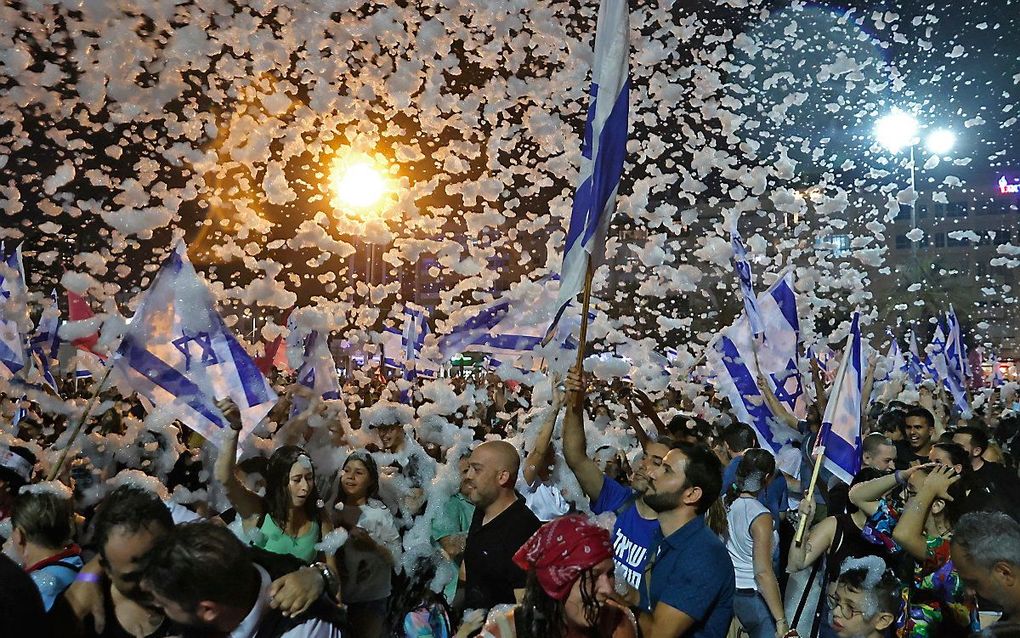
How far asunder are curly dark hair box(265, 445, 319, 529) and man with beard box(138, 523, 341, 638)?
1.66 m

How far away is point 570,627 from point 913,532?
275 centimetres

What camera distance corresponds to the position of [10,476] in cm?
496

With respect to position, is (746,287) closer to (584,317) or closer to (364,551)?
(584,317)

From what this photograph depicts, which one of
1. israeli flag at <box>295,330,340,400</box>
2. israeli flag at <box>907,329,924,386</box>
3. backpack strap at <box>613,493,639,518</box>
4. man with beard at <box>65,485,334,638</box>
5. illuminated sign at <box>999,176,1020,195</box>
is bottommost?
israeli flag at <box>907,329,924,386</box>

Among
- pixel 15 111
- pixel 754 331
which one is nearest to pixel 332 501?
pixel 754 331

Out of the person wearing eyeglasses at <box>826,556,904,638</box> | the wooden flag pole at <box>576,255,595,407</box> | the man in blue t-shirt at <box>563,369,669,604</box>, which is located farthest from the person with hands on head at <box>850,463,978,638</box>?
the wooden flag pole at <box>576,255,595,407</box>

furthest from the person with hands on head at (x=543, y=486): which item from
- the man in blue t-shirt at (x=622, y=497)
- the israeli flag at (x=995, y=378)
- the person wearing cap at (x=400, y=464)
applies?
the israeli flag at (x=995, y=378)

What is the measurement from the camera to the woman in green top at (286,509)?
433 cm

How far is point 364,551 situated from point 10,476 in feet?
6.04

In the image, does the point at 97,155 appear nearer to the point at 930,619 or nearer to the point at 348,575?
the point at 348,575

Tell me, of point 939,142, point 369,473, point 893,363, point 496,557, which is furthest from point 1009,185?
point 496,557

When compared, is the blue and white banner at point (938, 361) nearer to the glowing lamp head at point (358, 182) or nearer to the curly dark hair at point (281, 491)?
the glowing lamp head at point (358, 182)

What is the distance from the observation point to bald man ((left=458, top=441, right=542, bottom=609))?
4.06m

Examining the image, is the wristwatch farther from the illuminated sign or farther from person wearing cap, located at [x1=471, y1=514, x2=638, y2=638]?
the illuminated sign
